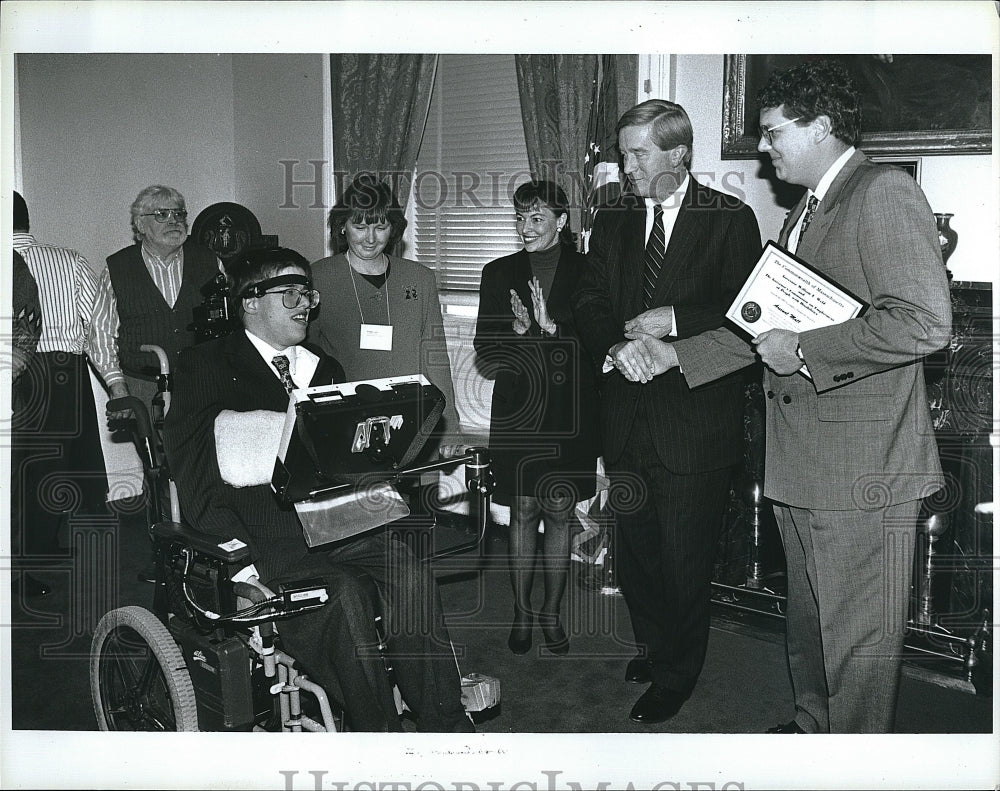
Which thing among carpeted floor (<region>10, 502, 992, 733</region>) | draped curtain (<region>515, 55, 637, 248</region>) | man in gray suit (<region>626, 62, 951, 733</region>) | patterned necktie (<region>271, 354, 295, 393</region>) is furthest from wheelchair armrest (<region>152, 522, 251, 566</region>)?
draped curtain (<region>515, 55, 637, 248</region>)

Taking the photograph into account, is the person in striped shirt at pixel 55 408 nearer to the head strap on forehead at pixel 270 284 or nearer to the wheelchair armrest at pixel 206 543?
the wheelchair armrest at pixel 206 543

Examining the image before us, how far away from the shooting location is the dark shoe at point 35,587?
3629 millimetres

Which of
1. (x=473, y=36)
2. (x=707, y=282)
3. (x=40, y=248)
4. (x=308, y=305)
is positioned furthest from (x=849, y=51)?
(x=40, y=248)

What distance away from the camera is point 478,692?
268cm

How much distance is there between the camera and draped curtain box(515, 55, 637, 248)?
12.5 ft

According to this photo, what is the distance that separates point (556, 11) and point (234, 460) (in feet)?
5.02

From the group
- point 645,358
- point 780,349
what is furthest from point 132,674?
point 780,349

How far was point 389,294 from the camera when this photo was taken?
11.2ft

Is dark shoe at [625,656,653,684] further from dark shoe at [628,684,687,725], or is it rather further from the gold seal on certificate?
the gold seal on certificate

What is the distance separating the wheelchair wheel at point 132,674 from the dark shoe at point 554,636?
4.38 feet

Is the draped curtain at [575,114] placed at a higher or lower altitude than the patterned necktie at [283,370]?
higher

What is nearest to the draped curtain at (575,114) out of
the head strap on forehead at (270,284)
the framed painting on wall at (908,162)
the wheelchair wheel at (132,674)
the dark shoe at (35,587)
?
the framed painting on wall at (908,162)

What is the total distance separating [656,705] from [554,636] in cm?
55

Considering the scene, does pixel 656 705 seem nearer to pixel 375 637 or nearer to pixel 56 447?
pixel 375 637
